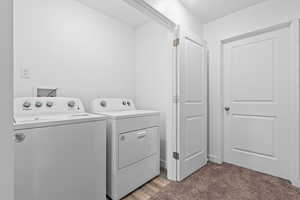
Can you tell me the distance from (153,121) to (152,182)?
2.40 ft

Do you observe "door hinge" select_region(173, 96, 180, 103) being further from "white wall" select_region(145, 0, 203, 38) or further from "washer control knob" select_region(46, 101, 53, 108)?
"washer control knob" select_region(46, 101, 53, 108)

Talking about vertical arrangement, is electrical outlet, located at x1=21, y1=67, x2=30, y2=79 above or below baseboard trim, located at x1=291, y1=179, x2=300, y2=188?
above

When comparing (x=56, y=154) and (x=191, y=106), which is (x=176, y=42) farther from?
(x=56, y=154)

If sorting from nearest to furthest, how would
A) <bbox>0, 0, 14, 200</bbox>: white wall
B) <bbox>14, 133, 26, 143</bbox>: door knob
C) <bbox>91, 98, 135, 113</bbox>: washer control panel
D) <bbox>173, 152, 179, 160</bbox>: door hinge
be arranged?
<bbox>0, 0, 14, 200</bbox>: white wall → <bbox>14, 133, 26, 143</bbox>: door knob → <bbox>173, 152, 179, 160</bbox>: door hinge → <bbox>91, 98, 135, 113</bbox>: washer control panel

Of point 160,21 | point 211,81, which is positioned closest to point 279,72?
point 211,81

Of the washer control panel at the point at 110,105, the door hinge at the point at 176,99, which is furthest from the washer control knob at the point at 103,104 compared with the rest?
the door hinge at the point at 176,99

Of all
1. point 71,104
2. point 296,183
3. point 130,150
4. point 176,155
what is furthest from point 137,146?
point 296,183

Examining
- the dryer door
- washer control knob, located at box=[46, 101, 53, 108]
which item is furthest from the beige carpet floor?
washer control knob, located at box=[46, 101, 53, 108]

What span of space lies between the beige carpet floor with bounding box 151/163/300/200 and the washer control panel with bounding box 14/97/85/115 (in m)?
1.29

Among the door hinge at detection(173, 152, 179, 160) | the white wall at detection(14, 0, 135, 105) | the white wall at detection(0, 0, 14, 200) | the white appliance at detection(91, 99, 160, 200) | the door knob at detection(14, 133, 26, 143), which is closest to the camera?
the white wall at detection(0, 0, 14, 200)

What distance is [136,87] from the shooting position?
2.63 m

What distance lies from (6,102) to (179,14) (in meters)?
1.97

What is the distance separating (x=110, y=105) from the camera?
2.00 meters

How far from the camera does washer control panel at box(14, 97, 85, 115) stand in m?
1.31
